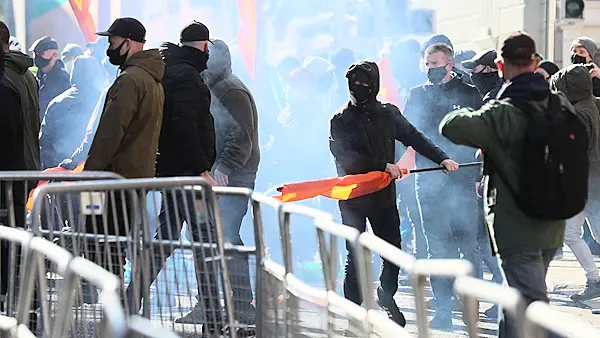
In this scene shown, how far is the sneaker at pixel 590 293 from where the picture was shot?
822 centimetres

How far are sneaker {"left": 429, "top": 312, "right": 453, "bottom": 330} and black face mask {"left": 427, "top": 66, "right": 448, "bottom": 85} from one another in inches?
65.2

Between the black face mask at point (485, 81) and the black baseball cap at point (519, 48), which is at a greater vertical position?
the black baseball cap at point (519, 48)

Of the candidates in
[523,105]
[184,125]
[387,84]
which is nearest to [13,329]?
[523,105]

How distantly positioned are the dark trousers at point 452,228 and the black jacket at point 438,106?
Answer: 0.15m

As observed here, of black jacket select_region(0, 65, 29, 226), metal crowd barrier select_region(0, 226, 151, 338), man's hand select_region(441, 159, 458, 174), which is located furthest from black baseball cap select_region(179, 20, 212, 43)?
metal crowd barrier select_region(0, 226, 151, 338)

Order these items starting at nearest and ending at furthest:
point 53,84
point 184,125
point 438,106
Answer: point 184,125
point 438,106
point 53,84

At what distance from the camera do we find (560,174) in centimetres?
497

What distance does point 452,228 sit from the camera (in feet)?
26.0

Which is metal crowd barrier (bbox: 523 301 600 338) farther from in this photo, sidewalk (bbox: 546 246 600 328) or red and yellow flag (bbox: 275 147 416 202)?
sidewalk (bbox: 546 246 600 328)

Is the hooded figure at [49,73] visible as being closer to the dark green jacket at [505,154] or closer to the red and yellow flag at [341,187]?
the red and yellow flag at [341,187]

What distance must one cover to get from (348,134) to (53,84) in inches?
180

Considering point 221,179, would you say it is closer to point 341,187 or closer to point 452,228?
point 341,187

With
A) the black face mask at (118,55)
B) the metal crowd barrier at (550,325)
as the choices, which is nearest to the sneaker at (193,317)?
the black face mask at (118,55)

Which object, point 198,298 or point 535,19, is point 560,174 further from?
point 535,19
